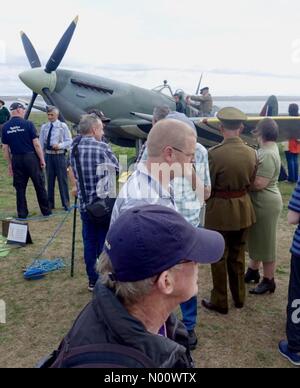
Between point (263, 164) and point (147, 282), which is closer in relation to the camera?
point (147, 282)

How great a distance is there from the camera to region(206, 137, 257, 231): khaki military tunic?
331cm

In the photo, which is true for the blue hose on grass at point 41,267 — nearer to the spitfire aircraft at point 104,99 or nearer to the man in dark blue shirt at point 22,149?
the man in dark blue shirt at point 22,149

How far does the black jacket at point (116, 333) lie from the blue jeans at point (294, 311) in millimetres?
2025

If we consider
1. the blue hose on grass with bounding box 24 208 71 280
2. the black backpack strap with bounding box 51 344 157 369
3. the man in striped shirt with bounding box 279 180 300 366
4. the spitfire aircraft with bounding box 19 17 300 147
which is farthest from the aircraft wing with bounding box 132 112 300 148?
the black backpack strap with bounding box 51 344 157 369

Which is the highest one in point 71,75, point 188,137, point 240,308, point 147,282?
point 71,75

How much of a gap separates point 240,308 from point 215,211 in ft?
3.51

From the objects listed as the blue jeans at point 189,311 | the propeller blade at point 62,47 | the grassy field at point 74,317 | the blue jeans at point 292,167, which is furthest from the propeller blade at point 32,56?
the blue jeans at point 189,311

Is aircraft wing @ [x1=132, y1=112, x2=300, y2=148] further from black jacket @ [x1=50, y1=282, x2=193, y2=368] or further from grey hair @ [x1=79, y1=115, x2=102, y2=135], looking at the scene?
black jacket @ [x1=50, y1=282, x2=193, y2=368]

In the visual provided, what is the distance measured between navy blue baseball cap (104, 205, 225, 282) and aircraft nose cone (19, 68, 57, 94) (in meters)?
9.61

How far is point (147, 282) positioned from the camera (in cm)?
115

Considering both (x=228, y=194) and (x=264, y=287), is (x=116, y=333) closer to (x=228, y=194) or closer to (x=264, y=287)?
(x=228, y=194)
